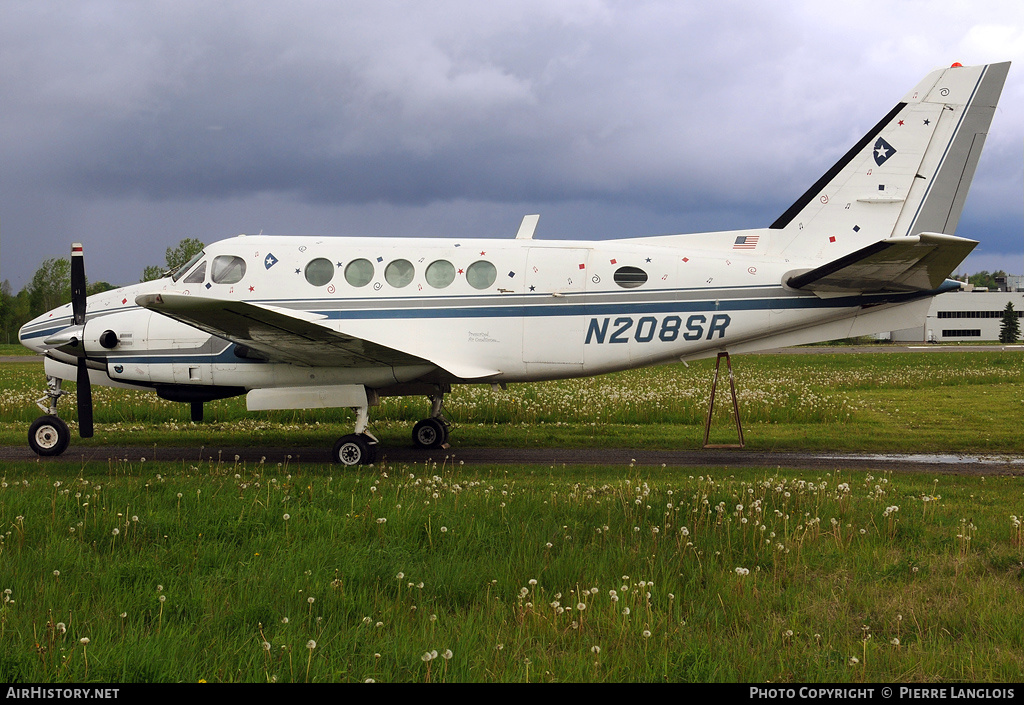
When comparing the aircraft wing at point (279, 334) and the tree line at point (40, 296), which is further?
the tree line at point (40, 296)

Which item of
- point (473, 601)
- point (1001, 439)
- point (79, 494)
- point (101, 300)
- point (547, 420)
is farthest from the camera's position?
point (547, 420)

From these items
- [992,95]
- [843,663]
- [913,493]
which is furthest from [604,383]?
[843,663]

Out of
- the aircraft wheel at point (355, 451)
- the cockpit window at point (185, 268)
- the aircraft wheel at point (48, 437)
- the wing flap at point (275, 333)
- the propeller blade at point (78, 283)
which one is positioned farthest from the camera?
the cockpit window at point (185, 268)

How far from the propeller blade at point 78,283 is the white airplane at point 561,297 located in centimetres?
→ 4

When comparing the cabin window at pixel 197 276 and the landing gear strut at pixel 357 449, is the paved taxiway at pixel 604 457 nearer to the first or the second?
the landing gear strut at pixel 357 449

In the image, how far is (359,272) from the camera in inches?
553

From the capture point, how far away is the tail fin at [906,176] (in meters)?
13.4

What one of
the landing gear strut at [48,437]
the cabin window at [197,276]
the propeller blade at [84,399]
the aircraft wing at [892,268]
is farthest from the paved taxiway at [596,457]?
the cabin window at [197,276]

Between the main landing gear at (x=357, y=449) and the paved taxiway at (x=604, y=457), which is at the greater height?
the main landing gear at (x=357, y=449)

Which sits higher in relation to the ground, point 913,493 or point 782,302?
Result: point 782,302

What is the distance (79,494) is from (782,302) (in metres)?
11.2

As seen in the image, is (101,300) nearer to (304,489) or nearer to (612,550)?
(304,489)

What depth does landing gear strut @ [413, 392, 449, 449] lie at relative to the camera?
15555 mm
